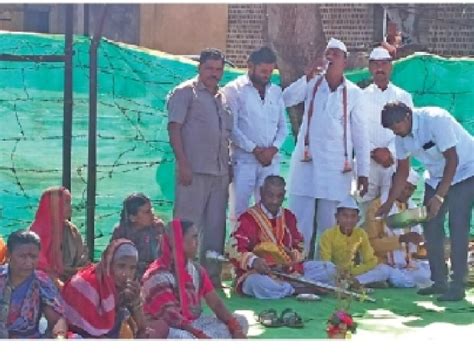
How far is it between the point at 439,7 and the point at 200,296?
10.5m

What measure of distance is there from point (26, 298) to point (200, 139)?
2.41m

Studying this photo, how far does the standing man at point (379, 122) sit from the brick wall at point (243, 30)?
7.78 metres

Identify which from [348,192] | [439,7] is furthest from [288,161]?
[439,7]

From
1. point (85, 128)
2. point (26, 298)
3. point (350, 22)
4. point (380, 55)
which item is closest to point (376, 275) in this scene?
point (380, 55)

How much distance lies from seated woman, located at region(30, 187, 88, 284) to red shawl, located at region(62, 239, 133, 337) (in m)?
1.04

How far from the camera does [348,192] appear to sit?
8039 mm

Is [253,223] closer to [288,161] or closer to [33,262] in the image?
[288,161]

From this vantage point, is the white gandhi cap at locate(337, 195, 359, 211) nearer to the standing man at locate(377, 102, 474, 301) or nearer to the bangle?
the standing man at locate(377, 102, 474, 301)

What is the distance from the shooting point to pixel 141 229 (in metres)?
7.01

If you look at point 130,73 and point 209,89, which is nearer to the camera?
point 209,89

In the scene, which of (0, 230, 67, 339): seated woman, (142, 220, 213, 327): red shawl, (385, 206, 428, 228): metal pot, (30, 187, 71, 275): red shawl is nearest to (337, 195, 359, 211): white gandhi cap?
(385, 206, 428, 228): metal pot

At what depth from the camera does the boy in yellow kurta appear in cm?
781

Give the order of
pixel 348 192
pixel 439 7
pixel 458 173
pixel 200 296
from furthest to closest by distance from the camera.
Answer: pixel 439 7 < pixel 348 192 < pixel 458 173 < pixel 200 296

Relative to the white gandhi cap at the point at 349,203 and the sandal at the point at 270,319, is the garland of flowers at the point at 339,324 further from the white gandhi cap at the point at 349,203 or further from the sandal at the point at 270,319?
the white gandhi cap at the point at 349,203
